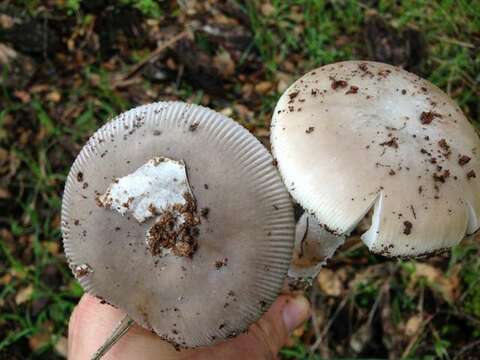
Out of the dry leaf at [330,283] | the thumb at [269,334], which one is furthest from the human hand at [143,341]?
the dry leaf at [330,283]

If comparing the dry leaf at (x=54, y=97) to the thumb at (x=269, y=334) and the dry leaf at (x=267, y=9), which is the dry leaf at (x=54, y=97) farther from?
the thumb at (x=269, y=334)

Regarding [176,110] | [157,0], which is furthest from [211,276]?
[157,0]

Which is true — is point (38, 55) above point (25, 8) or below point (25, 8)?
below

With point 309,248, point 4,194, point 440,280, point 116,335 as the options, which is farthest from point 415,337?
point 4,194

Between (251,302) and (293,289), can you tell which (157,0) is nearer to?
(293,289)

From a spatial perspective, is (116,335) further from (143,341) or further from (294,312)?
(294,312)

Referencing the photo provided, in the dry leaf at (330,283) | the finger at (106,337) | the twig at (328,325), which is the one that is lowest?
the twig at (328,325)
